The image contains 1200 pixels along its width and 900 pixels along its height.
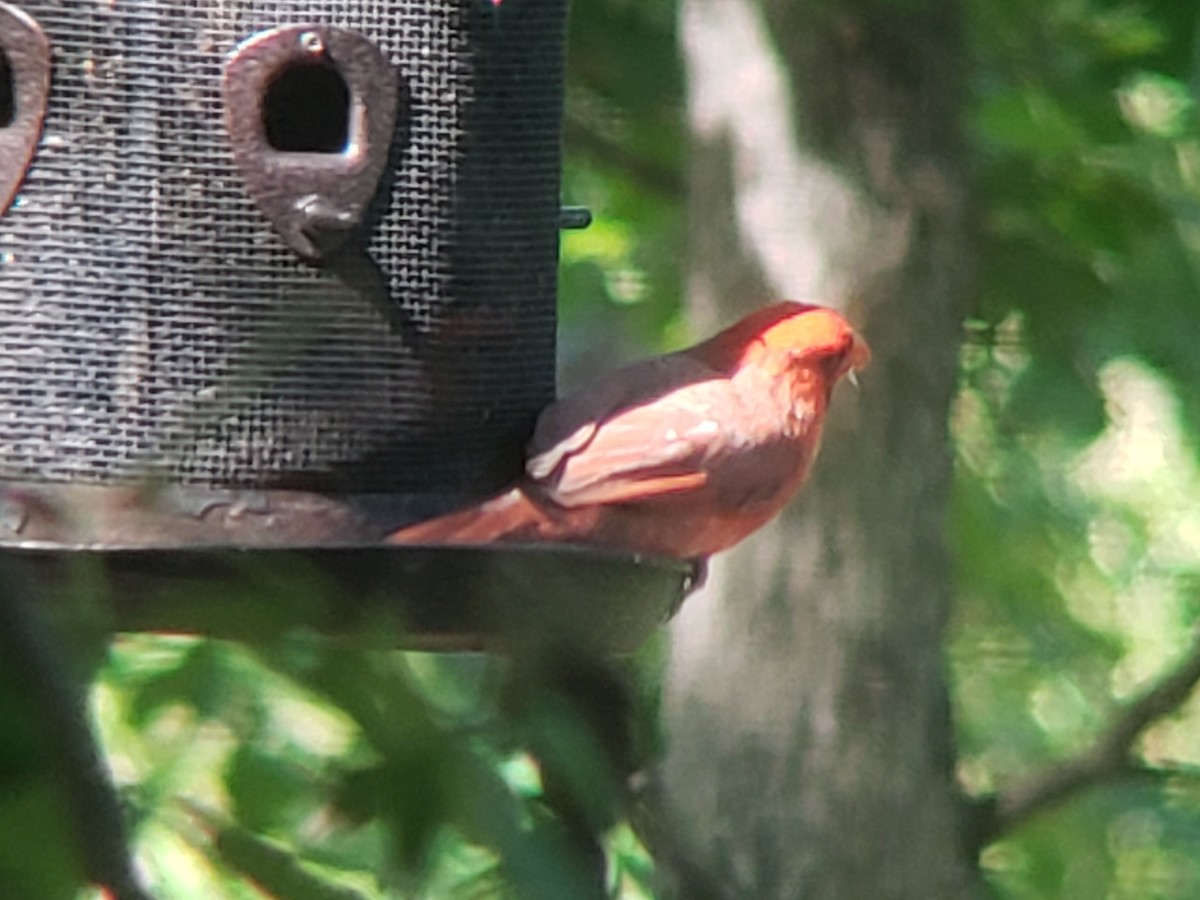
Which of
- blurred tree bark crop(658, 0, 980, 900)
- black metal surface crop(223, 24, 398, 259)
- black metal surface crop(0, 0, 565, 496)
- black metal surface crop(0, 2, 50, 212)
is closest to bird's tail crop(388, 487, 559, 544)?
black metal surface crop(0, 0, 565, 496)

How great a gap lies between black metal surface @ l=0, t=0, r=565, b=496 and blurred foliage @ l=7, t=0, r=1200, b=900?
0.48 metres

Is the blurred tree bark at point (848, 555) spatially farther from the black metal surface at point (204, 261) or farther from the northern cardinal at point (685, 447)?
the black metal surface at point (204, 261)

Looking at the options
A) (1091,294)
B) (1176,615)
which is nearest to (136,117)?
(1091,294)

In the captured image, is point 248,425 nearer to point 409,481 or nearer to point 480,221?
point 409,481

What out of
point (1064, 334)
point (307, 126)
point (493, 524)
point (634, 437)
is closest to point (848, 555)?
point (1064, 334)

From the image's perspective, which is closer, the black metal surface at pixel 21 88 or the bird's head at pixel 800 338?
the black metal surface at pixel 21 88

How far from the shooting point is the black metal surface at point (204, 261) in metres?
2.66

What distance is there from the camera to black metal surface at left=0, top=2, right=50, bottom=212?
2664mm

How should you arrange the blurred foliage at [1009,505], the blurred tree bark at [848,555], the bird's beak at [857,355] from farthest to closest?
1. the blurred tree bark at [848,555]
2. the bird's beak at [857,355]
3. the blurred foliage at [1009,505]

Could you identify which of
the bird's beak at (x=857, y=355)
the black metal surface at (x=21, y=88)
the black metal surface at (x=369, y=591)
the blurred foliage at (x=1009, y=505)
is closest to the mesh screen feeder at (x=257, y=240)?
the black metal surface at (x=21, y=88)

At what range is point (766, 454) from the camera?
2.98 meters

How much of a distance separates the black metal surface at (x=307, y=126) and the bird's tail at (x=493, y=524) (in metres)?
0.36

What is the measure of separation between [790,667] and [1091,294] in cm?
75

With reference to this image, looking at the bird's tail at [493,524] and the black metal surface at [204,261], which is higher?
the black metal surface at [204,261]
